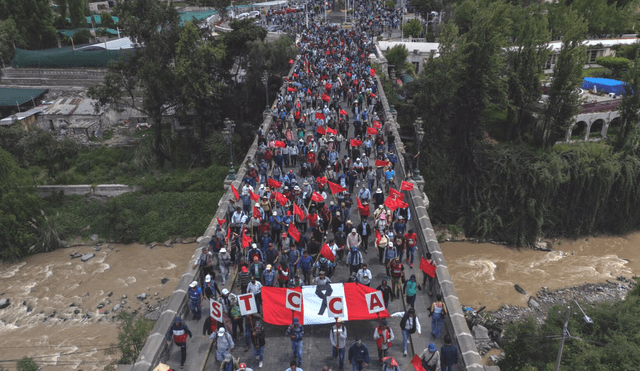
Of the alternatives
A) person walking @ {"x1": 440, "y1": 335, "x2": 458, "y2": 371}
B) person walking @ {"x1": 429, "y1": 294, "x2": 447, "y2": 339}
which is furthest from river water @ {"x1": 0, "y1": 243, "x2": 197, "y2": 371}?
person walking @ {"x1": 440, "y1": 335, "x2": 458, "y2": 371}

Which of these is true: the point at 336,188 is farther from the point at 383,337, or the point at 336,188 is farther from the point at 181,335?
the point at 181,335

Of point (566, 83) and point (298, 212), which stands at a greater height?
point (566, 83)

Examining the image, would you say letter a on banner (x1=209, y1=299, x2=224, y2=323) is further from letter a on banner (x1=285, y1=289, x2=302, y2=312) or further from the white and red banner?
letter a on banner (x1=285, y1=289, x2=302, y2=312)

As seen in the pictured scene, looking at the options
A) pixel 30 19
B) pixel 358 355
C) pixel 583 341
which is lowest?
pixel 583 341

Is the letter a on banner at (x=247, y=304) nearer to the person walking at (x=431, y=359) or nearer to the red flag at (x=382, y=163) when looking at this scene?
the person walking at (x=431, y=359)

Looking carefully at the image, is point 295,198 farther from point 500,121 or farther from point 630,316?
point 500,121

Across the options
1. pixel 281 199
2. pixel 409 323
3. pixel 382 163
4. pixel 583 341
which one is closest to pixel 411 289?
pixel 409 323
